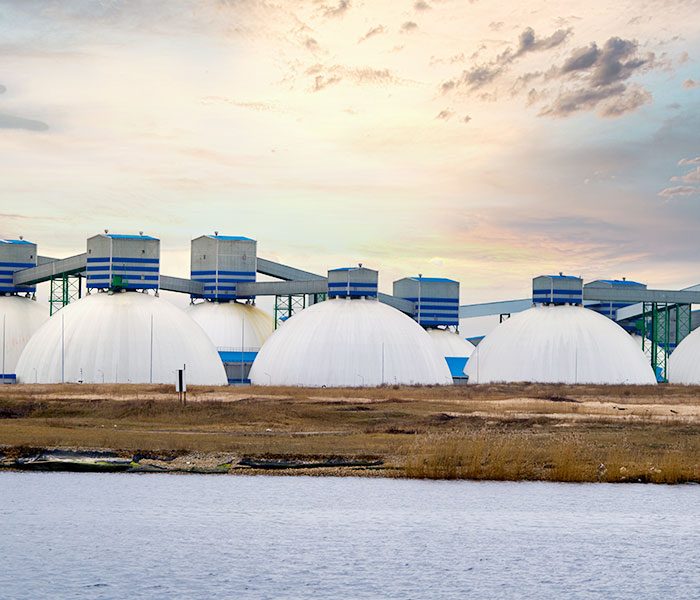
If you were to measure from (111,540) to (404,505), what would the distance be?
9.14 meters

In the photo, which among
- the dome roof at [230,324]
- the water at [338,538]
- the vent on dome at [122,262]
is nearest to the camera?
the water at [338,538]

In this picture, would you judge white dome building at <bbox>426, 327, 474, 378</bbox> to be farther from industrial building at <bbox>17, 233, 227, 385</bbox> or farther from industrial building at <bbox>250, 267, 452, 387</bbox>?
industrial building at <bbox>17, 233, 227, 385</bbox>

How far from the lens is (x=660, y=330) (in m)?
157

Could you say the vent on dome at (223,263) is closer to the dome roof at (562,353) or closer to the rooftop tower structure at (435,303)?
the rooftop tower structure at (435,303)

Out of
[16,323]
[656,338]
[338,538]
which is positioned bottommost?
[338,538]

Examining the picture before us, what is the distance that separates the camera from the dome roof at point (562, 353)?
10981cm

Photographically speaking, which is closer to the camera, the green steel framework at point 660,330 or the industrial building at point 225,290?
the industrial building at point 225,290

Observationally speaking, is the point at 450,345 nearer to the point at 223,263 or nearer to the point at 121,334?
the point at 223,263

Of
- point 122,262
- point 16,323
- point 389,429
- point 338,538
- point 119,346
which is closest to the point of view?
point 338,538

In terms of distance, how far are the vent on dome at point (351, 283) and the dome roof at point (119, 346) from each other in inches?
571

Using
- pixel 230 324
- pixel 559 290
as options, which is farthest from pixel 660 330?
pixel 230 324

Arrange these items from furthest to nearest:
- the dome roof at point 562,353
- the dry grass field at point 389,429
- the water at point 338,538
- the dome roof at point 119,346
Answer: the dome roof at point 562,353 < the dome roof at point 119,346 < the dry grass field at point 389,429 < the water at point 338,538

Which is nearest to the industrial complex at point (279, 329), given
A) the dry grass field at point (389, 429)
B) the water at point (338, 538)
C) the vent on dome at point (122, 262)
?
the vent on dome at point (122, 262)

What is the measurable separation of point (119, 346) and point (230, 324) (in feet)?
94.7
